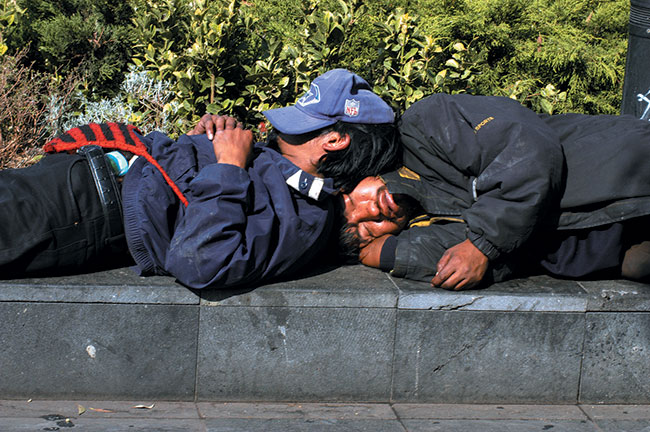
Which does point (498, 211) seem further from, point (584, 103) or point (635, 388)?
point (584, 103)

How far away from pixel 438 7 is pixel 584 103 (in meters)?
1.32

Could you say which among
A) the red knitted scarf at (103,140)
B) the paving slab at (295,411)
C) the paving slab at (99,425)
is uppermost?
the red knitted scarf at (103,140)

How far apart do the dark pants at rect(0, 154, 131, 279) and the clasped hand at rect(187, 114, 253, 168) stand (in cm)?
58

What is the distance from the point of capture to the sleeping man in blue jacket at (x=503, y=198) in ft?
9.94

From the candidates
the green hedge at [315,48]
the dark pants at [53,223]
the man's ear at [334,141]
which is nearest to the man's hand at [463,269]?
the man's ear at [334,141]

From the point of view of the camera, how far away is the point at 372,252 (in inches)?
132

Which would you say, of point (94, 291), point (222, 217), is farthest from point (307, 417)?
point (94, 291)

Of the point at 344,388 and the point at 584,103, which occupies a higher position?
the point at 584,103

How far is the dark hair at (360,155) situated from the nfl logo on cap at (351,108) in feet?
0.15

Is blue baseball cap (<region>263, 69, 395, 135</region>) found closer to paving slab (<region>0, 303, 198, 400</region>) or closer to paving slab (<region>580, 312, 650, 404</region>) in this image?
paving slab (<region>0, 303, 198, 400</region>)

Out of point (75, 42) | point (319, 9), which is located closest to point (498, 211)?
point (319, 9)

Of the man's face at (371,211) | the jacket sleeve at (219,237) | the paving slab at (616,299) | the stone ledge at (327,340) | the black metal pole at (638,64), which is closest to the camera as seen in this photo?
the jacket sleeve at (219,237)

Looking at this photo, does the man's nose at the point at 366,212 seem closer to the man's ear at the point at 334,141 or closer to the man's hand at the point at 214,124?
the man's ear at the point at 334,141

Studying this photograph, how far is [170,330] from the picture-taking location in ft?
9.90
